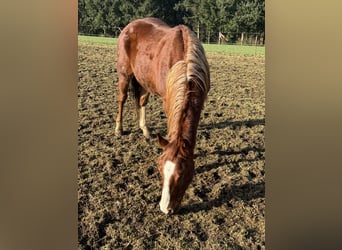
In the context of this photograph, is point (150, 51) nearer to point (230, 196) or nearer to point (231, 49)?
point (231, 49)

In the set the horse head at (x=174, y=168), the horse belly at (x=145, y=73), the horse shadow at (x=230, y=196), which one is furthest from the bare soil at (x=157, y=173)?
the horse head at (x=174, y=168)

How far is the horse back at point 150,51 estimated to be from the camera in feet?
6.73

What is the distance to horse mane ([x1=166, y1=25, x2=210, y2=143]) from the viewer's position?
5.79 ft

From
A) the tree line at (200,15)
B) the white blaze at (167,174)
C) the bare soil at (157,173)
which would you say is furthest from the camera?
the tree line at (200,15)

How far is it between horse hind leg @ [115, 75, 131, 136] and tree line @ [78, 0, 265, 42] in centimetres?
46

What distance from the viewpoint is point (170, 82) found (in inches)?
75.5

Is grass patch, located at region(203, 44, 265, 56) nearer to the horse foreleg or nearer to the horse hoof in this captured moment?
the horse foreleg

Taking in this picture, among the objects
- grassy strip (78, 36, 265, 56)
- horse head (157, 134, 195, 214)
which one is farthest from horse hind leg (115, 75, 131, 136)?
horse head (157, 134, 195, 214)

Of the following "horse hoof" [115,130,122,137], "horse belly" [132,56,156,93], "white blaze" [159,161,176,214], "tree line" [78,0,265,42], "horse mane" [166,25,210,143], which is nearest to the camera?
"white blaze" [159,161,176,214]

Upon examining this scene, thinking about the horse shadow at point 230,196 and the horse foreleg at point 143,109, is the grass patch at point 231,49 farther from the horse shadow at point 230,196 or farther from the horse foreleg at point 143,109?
the horse shadow at point 230,196

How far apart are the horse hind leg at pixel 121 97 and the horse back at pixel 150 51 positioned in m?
0.06

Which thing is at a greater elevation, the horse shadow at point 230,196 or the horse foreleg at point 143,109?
the horse foreleg at point 143,109
